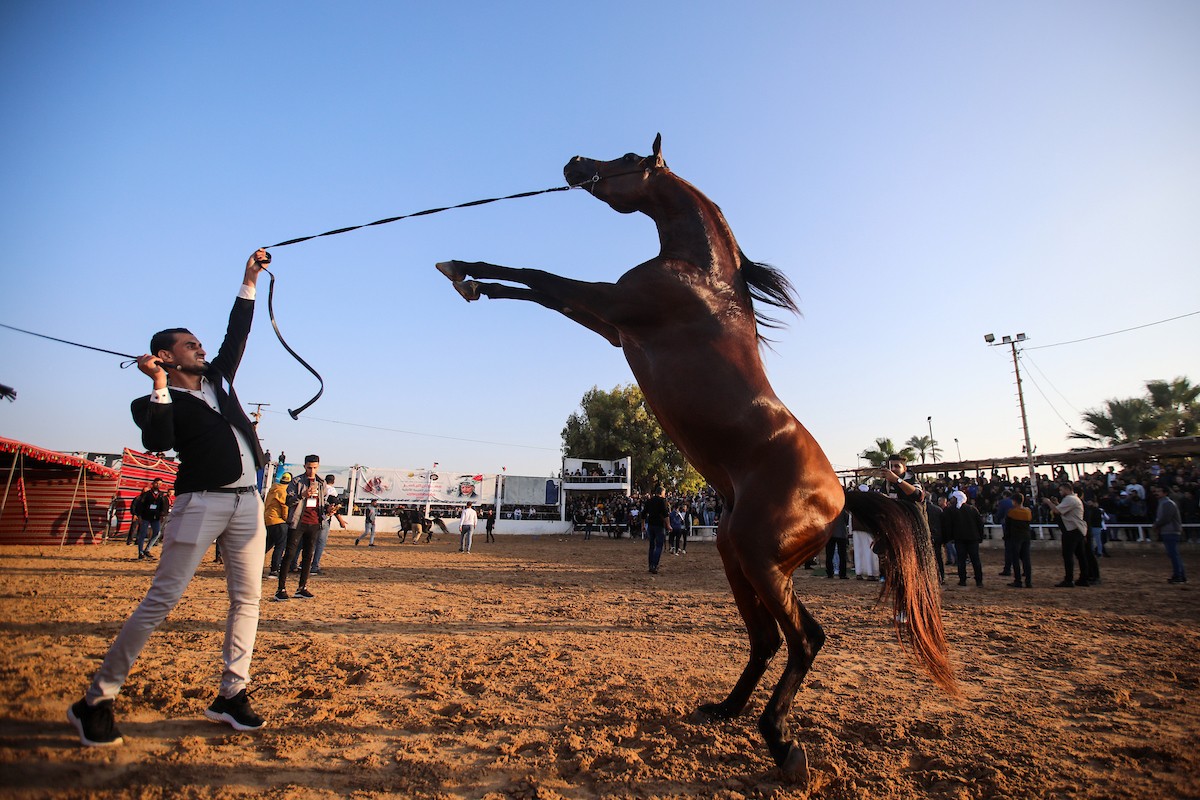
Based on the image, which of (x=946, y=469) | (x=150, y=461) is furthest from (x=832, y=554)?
(x=150, y=461)

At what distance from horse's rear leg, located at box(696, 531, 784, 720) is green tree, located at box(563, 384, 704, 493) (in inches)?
1739

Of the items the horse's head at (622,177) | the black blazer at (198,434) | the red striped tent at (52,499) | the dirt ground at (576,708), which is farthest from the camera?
the red striped tent at (52,499)

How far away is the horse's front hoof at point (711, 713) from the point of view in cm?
364

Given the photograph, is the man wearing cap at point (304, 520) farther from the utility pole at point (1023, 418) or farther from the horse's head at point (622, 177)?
the utility pole at point (1023, 418)

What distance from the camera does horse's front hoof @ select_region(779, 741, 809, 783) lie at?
2830 millimetres

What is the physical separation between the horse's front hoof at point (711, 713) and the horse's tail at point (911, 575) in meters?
1.19

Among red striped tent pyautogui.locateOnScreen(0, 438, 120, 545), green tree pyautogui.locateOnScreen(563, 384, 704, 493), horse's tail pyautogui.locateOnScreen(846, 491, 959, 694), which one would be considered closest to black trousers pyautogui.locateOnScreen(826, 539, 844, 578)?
horse's tail pyautogui.locateOnScreen(846, 491, 959, 694)

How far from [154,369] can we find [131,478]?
24167mm

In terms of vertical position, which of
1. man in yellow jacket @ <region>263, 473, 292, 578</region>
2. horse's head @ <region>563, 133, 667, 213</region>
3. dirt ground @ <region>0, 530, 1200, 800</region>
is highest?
horse's head @ <region>563, 133, 667, 213</region>

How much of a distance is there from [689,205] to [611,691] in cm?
353

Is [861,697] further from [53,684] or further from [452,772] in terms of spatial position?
[53,684]

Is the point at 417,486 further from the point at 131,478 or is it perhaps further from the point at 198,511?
the point at 198,511

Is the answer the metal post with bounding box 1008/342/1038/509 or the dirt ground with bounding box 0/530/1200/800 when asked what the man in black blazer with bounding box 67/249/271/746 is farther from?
the metal post with bounding box 1008/342/1038/509

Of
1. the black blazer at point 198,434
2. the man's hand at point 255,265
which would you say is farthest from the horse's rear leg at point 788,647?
the man's hand at point 255,265
